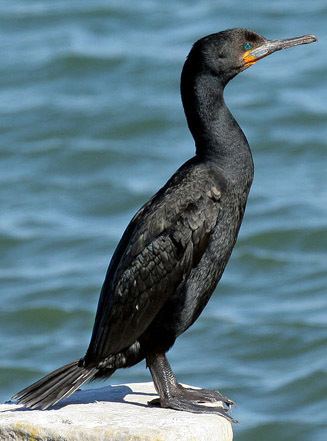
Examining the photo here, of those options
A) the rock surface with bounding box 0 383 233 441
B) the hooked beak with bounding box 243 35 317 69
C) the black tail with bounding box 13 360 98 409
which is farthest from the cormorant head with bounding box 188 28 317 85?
the rock surface with bounding box 0 383 233 441

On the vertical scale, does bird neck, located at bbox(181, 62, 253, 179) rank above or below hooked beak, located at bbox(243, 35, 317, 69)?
below

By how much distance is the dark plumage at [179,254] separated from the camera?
6.52 meters

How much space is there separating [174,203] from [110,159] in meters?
7.35

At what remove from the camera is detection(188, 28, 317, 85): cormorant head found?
22.1 feet

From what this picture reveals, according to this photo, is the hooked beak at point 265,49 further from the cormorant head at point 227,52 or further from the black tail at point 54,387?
the black tail at point 54,387

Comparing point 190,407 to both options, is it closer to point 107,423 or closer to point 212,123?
point 107,423

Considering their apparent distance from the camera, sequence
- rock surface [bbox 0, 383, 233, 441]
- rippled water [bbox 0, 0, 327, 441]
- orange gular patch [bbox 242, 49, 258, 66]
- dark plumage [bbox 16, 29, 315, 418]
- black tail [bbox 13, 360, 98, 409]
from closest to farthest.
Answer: rock surface [bbox 0, 383, 233, 441]
black tail [bbox 13, 360, 98, 409]
dark plumage [bbox 16, 29, 315, 418]
orange gular patch [bbox 242, 49, 258, 66]
rippled water [bbox 0, 0, 327, 441]

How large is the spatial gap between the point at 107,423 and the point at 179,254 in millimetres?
925

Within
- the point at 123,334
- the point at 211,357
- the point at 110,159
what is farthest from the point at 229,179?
the point at 110,159

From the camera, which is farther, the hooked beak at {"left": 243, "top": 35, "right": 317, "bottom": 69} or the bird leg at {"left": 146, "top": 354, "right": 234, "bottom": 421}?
the hooked beak at {"left": 243, "top": 35, "right": 317, "bottom": 69}

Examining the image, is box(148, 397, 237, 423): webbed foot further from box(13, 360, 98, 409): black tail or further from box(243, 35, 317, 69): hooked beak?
box(243, 35, 317, 69): hooked beak

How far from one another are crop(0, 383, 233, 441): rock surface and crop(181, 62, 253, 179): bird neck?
1.24 m

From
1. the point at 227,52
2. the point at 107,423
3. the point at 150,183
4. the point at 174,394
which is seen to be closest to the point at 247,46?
the point at 227,52

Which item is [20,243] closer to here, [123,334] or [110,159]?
[110,159]
